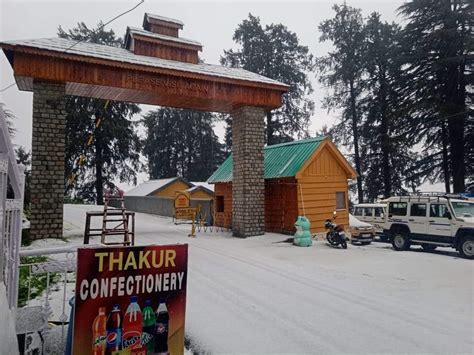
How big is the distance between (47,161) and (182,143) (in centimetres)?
3908

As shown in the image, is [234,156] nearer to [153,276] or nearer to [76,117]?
[153,276]

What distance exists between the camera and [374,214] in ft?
66.6

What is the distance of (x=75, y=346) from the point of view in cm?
265

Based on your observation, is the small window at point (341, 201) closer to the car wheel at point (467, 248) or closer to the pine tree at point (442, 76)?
the car wheel at point (467, 248)

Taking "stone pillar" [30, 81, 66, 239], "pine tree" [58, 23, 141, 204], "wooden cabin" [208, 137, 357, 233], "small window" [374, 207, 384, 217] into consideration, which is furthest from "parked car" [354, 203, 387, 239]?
"pine tree" [58, 23, 141, 204]

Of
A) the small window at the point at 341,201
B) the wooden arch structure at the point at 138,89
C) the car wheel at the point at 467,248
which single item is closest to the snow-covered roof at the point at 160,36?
the wooden arch structure at the point at 138,89

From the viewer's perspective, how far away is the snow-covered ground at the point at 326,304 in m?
4.38

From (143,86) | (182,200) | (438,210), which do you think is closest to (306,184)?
(438,210)

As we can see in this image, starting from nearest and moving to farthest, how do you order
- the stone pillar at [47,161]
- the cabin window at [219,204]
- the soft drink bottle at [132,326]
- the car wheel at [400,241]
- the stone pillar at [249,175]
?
the soft drink bottle at [132,326] < the stone pillar at [47,161] < the car wheel at [400,241] < the stone pillar at [249,175] < the cabin window at [219,204]

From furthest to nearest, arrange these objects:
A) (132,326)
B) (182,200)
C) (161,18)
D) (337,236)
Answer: (182,200) → (161,18) → (337,236) → (132,326)

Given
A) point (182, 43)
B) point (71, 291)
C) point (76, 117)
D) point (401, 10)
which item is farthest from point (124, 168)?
point (71, 291)

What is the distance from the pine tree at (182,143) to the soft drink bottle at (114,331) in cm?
4747

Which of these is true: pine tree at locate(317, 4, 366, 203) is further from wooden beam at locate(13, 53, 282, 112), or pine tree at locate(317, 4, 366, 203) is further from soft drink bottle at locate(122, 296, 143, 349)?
soft drink bottle at locate(122, 296, 143, 349)

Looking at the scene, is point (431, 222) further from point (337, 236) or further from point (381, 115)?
point (381, 115)
